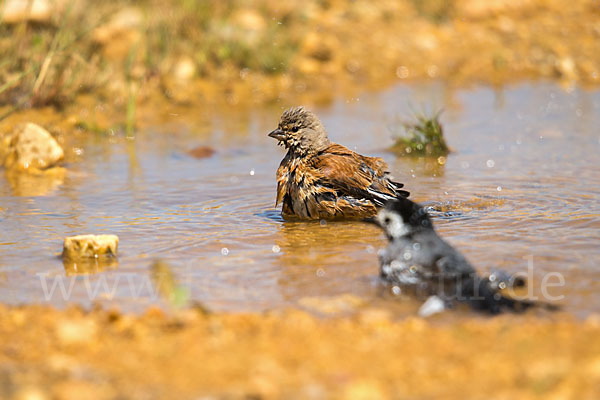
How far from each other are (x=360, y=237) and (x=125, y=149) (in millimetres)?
4116

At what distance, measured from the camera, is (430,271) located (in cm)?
477

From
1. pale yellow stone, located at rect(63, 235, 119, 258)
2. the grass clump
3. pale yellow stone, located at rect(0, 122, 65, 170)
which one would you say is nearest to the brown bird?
pale yellow stone, located at rect(63, 235, 119, 258)

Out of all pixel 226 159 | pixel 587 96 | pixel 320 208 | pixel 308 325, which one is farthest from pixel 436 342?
pixel 587 96

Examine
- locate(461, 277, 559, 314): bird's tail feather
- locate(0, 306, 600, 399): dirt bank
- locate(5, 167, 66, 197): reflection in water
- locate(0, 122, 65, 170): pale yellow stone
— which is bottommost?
locate(0, 306, 600, 399): dirt bank

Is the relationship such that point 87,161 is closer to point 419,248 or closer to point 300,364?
point 419,248

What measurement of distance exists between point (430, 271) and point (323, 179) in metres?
2.13

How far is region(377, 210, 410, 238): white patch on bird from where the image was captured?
5.00 metres

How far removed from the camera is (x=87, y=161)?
9023 mm

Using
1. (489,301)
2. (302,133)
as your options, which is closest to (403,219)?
(489,301)

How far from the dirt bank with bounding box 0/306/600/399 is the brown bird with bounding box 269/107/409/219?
2.29 meters

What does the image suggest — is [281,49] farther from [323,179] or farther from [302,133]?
[323,179]

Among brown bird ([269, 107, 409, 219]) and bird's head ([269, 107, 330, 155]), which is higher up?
bird's head ([269, 107, 330, 155])

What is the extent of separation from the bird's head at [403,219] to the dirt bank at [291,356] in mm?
710

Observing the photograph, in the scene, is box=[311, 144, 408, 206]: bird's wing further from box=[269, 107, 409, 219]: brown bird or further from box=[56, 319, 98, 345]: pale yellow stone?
box=[56, 319, 98, 345]: pale yellow stone
